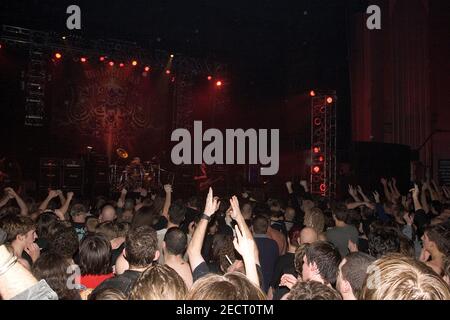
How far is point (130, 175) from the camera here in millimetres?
13305

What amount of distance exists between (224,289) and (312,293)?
0.30 m

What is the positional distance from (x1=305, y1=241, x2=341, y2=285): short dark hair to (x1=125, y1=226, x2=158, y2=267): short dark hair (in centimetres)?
90

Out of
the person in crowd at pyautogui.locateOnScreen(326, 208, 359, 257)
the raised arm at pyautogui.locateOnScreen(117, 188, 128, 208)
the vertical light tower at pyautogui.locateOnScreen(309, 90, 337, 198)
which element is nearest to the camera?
the person in crowd at pyautogui.locateOnScreen(326, 208, 359, 257)

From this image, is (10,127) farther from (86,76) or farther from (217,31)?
(217,31)

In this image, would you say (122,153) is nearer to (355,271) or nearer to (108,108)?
(108,108)

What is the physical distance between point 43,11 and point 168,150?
18.4 feet

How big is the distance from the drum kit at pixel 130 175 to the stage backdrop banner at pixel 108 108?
20.0 inches

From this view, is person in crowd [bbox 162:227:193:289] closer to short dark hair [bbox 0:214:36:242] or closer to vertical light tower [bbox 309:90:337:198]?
short dark hair [bbox 0:214:36:242]

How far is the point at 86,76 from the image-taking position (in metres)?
13.5

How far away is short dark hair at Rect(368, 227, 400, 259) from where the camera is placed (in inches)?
119

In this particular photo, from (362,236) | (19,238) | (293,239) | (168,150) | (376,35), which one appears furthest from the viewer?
(168,150)

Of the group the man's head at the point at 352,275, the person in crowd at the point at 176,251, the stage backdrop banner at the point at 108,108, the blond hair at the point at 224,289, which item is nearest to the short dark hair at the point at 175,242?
the person in crowd at the point at 176,251

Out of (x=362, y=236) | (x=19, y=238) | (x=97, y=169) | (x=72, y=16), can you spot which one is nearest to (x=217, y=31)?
(x=72, y=16)

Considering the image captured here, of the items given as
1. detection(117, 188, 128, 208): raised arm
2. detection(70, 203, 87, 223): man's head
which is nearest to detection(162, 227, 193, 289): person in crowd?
detection(70, 203, 87, 223): man's head
